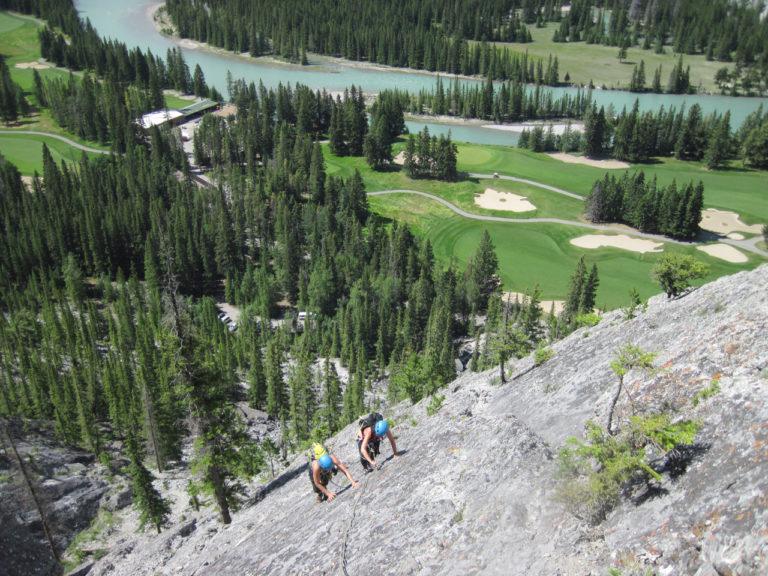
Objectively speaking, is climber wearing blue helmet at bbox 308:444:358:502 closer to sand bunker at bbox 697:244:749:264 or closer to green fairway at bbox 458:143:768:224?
sand bunker at bbox 697:244:749:264

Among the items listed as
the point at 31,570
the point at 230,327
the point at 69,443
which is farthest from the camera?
the point at 230,327

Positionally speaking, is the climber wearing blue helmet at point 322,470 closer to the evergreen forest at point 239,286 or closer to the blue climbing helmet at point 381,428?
the blue climbing helmet at point 381,428

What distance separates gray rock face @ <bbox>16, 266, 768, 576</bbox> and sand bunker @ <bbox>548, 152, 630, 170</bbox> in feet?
503

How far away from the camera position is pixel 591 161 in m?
180

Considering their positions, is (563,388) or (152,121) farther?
(152,121)

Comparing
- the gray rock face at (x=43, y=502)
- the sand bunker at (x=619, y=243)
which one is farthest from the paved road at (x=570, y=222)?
the gray rock face at (x=43, y=502)

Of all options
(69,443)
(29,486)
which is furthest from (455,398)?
(69,443)

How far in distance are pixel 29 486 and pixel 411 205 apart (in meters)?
123

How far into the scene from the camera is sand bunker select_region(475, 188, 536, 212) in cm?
15088

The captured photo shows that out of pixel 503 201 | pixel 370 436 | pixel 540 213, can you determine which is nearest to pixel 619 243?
pixel 540 213

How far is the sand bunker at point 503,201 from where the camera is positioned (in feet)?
495

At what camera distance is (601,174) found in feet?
558

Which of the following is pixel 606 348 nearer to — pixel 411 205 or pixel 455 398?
pixel 455 398

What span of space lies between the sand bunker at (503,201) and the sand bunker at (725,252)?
4091cm
